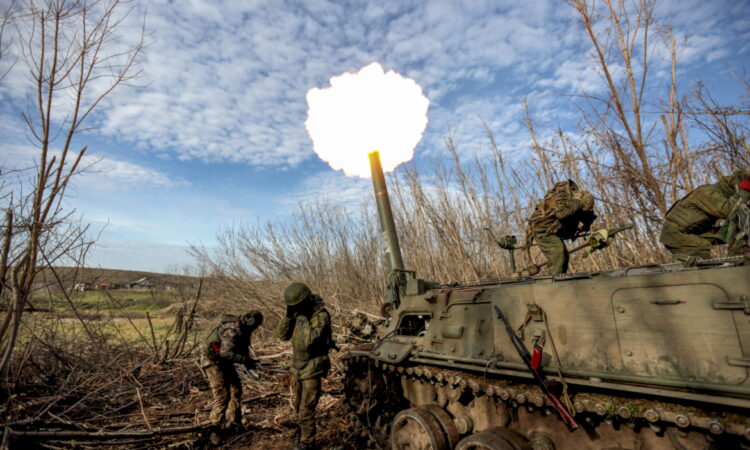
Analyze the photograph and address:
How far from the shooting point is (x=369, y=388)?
4.79 metres

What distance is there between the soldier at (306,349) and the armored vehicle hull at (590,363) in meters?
0.67

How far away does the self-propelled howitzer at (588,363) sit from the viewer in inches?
96.9

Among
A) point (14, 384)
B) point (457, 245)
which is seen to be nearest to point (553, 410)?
point (14, 384)

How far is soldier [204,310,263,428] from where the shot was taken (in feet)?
17.7

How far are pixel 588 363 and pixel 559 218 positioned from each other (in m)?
2.37

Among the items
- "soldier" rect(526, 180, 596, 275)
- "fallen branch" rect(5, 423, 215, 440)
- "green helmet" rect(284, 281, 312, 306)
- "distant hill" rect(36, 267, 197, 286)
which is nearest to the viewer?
"fallen branch" rect(5, 423, 215, 440)

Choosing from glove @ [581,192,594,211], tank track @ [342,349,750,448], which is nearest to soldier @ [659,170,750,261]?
glove @ [581,192,594,211]

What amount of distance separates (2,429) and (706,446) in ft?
20.9

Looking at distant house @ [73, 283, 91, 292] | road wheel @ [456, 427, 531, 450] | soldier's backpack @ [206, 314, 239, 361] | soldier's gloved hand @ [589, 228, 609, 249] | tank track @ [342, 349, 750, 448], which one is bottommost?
road wheel @ [456, 427, 531, 450]

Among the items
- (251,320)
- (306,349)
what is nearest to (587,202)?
(306,349)

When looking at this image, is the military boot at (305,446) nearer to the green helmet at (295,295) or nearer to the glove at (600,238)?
the green helmet at (295,295)

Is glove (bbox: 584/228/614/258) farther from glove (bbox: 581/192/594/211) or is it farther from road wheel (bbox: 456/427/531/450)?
road wheel (bbox: 456/427/531/450)

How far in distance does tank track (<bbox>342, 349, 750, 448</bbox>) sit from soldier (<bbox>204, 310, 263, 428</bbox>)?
1841 mm

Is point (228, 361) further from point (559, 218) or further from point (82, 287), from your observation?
point (559, 218)
